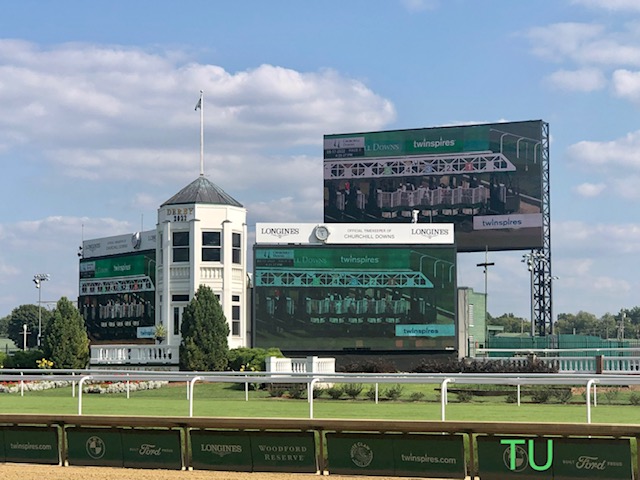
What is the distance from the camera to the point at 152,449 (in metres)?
15.5

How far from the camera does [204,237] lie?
45312mm

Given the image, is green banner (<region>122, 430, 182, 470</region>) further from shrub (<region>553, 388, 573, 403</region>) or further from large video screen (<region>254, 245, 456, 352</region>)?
large video screen (<region>254, 245, 456, 352</region>)

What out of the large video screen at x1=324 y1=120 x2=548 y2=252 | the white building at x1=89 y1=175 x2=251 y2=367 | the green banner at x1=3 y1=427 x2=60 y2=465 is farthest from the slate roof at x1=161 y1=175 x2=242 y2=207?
the green banner at x1=3 y1=427 x2=60 y2=465

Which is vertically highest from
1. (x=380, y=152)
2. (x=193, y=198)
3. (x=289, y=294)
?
(x=380, y=152)

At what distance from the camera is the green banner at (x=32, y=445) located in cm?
1603

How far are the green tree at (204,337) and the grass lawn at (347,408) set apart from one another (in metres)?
11.9

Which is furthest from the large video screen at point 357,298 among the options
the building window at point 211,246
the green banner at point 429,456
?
the green banner at point 429,456

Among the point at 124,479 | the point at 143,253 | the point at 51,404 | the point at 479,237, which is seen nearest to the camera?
the point at 124,479

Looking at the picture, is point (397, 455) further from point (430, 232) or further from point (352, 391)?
point (430, 232)

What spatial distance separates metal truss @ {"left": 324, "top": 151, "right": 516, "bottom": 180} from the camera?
56000mm

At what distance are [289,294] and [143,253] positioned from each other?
26.5 feet

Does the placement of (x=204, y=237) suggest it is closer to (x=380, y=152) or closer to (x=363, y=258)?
(x=363, y=258)

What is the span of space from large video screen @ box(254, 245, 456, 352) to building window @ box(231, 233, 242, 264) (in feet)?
5.17

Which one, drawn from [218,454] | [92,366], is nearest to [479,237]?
[92,366]
